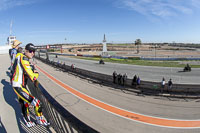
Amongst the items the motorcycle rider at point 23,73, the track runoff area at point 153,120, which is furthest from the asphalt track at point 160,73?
the motorcycle rider at point 23,73

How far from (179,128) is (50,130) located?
6.96m

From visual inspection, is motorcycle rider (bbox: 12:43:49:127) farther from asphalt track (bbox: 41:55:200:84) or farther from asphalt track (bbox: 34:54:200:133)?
asphalt track (bbox: 41:55:200:84)

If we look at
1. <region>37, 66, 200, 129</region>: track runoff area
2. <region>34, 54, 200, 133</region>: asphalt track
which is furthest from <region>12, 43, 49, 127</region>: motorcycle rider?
<region>37, 66, 200, 129</region>: track runoff area

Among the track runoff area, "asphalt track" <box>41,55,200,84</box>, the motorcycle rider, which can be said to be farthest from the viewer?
"asphalt track" <box>41,55,200,84</box>

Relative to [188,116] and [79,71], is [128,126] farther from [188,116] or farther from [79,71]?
[79,71]

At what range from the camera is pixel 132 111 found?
8203 millimetres

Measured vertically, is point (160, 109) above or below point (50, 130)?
below

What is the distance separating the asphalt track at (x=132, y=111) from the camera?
6.55 meters

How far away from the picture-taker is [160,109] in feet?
28.2

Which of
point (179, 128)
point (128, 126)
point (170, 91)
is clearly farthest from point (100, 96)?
point (170, 91)

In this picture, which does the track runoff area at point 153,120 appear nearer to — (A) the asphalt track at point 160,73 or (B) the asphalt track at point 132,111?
(B) the asphalt track at point 132,111

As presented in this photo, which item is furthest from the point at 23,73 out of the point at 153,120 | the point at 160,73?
the point at 160,73

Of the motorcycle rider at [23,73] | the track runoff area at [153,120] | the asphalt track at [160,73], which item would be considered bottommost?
the track runoff area at [153,120]

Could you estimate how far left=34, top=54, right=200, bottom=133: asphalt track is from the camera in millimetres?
6551
